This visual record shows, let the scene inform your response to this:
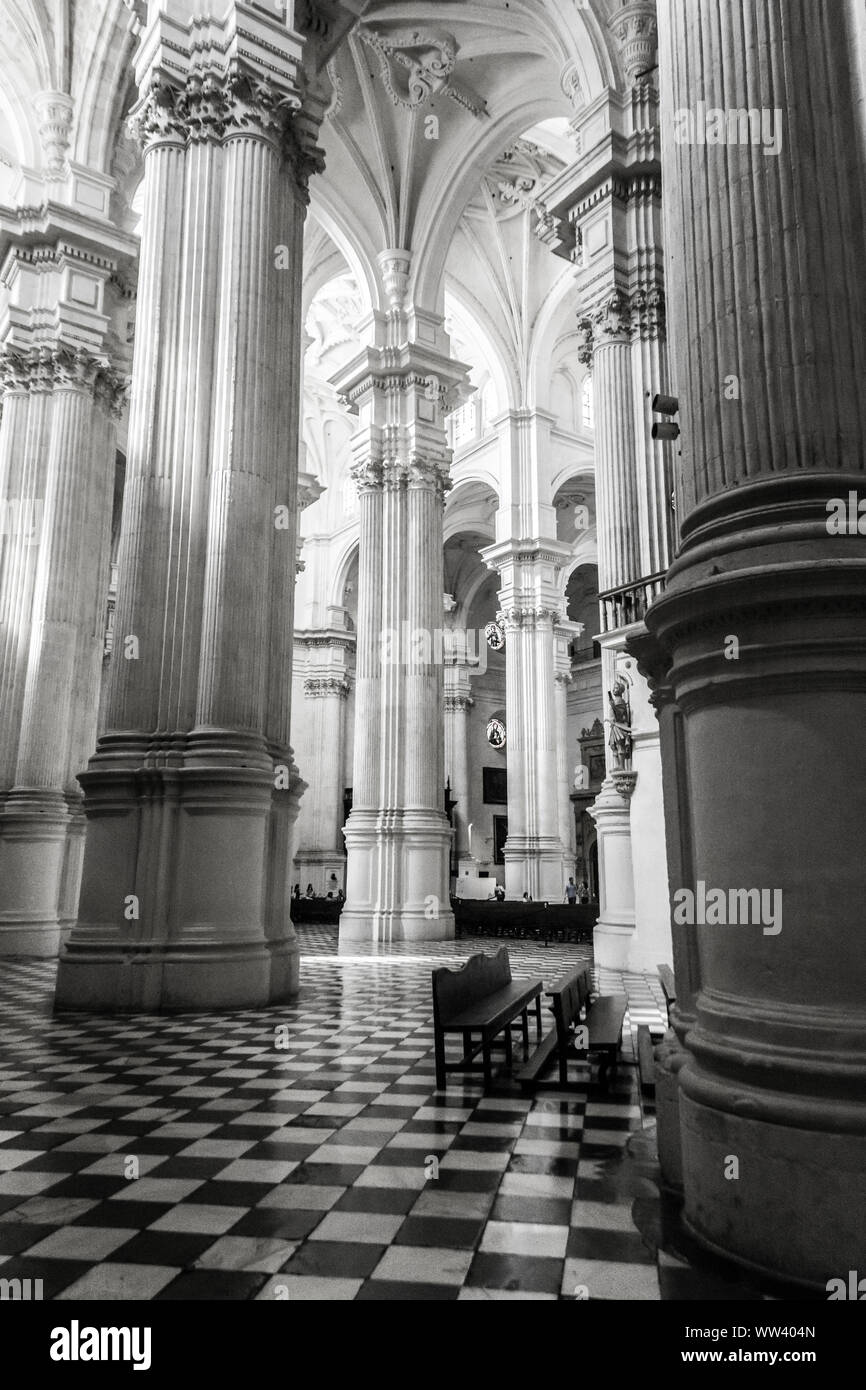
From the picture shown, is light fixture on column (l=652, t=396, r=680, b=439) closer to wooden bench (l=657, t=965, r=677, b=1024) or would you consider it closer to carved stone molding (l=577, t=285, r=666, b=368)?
wooden bench (l=657, t=965, r=677, b=1024)

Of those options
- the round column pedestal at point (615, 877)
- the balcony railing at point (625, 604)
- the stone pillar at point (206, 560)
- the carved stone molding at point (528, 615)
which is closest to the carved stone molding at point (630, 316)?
the balcony railing at point (625, 604)

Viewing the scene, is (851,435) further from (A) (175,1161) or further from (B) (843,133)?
(A) (175,1161)

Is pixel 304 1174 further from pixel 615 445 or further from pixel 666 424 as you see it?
pixel 615 445

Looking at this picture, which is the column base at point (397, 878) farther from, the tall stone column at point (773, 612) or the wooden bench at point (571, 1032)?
the tall stone column at point (773, 612)

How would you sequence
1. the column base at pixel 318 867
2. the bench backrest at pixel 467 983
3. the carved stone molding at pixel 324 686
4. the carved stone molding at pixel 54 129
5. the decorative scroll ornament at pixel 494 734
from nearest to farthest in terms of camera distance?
the bench backrest at pixel 467 983
the carved stone molding at pixel 54 129
the column base at pixel 318 867
the carved stone molding at pixel 324 686
the decorative scroll ornament at pixel 494 734

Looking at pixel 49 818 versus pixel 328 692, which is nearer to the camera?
pixel 49 818

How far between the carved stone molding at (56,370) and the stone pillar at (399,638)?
5.39 metres

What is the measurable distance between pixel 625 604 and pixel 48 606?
830 centimetres

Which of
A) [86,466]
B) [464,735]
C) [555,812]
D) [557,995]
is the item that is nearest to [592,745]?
[464,735]

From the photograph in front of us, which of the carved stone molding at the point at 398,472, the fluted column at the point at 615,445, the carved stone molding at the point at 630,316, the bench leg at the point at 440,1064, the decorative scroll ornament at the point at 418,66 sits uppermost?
the decorative scroll ornament at the point at 418,66

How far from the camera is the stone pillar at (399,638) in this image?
17.2m

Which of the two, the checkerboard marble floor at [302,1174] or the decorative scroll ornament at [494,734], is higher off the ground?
the decorative scroll ornament at [494,734]

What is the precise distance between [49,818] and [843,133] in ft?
41.6
